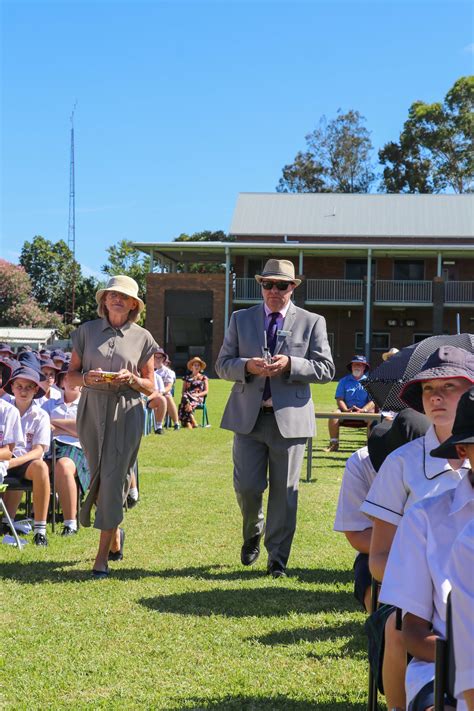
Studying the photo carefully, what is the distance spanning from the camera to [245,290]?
44844 millimetres

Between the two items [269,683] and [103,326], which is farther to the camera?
[103,326]

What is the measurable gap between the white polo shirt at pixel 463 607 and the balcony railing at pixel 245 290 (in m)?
42.1

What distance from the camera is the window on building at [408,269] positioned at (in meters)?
45.8

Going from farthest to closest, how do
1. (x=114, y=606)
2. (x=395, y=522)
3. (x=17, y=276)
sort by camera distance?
(x=17, y=276)
(x=114, y=606)
(x=395, y=522)

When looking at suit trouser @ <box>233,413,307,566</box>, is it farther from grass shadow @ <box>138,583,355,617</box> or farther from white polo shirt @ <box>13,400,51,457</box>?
white polo shirt @ <box>13,400,51,457</box>

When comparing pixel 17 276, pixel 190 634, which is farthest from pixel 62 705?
pixel 17 276

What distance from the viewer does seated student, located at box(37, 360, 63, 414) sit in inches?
387

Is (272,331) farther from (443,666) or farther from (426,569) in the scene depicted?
(443,666)

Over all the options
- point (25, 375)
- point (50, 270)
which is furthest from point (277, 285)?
point (50, 270)

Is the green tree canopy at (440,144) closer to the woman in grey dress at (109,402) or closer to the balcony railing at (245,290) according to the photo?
the balcony railing at (245,290)

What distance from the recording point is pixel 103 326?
7195mm

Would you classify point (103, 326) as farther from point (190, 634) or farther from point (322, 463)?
point (322, 463)

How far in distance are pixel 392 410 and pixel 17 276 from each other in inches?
2086

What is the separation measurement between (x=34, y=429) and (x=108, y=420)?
5.96ft
